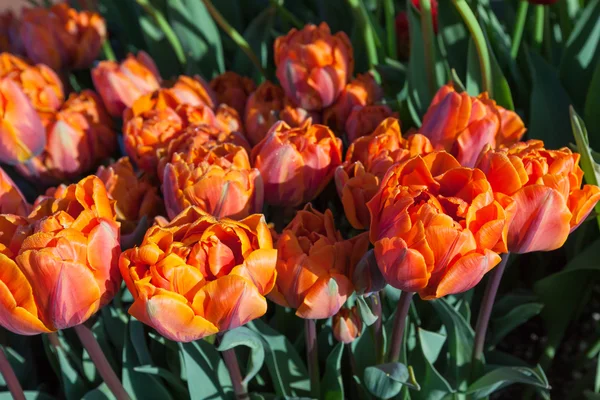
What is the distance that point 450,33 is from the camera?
72cm

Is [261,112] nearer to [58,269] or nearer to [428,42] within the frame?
[428,42]

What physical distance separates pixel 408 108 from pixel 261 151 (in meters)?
0.22

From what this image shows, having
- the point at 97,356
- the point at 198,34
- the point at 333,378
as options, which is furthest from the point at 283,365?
the point at 198,34

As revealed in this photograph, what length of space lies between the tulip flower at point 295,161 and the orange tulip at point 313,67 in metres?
0.09

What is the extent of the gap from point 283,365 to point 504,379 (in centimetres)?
16

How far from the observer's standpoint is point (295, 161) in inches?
18.5

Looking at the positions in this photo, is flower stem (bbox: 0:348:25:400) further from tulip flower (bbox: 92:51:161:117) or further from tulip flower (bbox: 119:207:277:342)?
tulip flower (bbox: 92:51:161:117)

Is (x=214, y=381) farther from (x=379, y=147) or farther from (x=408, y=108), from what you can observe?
(x=408, y=108)

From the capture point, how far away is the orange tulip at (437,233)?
1.15ft

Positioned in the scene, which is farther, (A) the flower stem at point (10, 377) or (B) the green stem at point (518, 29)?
(B) the green stem at point (518, 29)

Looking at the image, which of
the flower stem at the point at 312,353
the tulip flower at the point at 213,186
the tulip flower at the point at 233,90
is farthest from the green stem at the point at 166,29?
the flower stem at the point at 312,353

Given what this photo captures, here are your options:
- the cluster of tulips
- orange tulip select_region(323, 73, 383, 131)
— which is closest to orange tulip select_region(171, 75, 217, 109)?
the cluster of tulips

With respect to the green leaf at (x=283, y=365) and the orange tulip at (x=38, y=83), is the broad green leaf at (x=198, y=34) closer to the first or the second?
the orange tulip at (x=38, y=83)

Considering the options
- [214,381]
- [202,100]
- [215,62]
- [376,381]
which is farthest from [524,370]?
[215,62]
